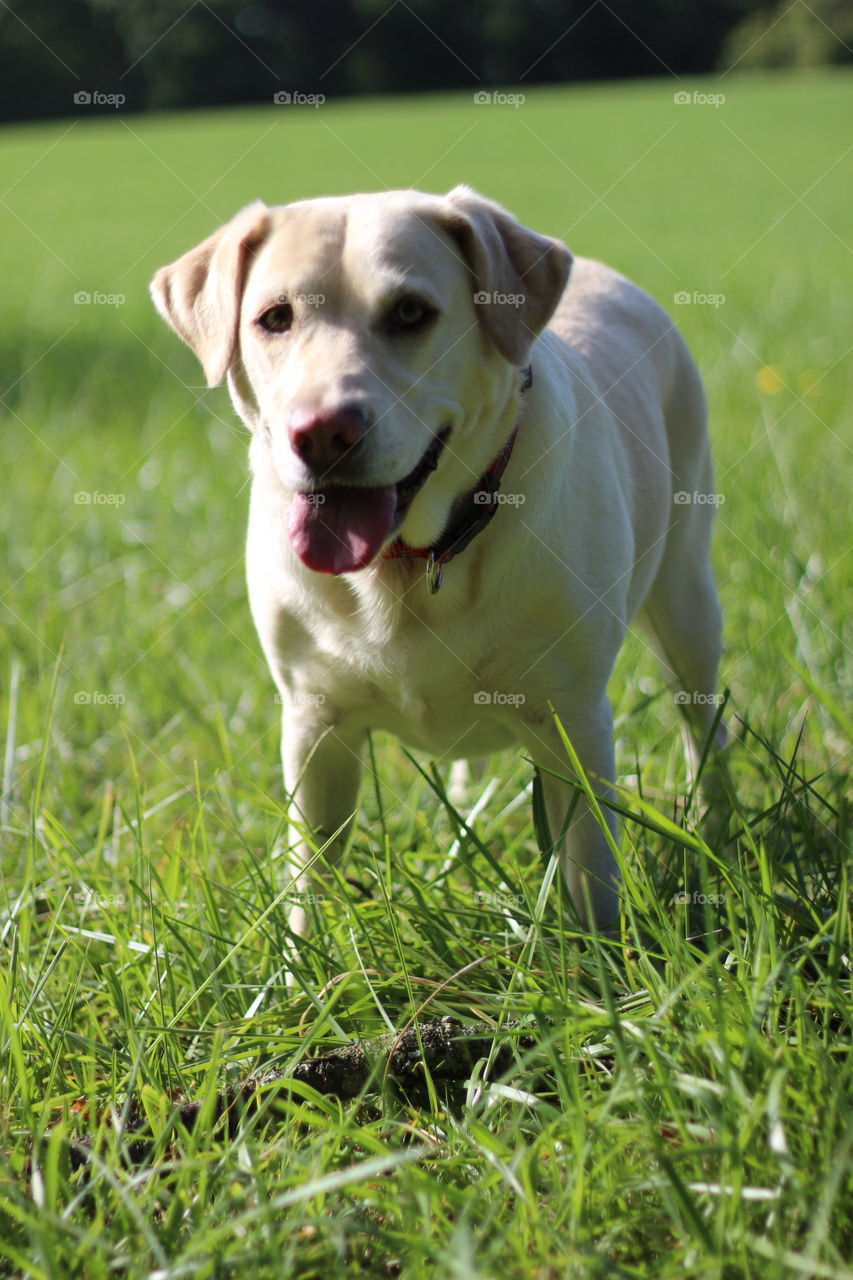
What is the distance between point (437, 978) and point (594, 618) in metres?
0.81

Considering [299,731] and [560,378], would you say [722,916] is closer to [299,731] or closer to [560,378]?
[299,731]

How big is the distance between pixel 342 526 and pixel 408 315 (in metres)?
0.45

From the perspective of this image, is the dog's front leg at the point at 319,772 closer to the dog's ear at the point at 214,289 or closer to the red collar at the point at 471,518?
the red collar at the point at 471,518

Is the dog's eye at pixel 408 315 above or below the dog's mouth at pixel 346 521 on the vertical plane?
above

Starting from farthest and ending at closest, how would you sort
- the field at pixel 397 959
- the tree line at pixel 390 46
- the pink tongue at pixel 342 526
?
the tree line at pixel 390 46, the pink tongue at pixel 342 526, the field at pixel 397 959

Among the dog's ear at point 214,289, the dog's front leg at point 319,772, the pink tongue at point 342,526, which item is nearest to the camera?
the pink tongue at point 342,526

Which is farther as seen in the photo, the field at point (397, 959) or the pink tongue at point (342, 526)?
the pink tongue at point (342, 526)

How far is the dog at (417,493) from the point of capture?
235cm

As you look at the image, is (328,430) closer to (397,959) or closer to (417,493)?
(417,493)

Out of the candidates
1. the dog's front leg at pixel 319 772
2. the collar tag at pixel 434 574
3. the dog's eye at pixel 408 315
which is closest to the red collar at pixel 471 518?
the collar tag at pixel 434 574

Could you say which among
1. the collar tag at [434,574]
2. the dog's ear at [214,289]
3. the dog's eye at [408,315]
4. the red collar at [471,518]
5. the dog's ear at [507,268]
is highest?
the dog's ear at [507,268]

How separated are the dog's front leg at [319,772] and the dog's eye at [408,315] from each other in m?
0.84

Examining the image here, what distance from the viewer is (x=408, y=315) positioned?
8.03 ft

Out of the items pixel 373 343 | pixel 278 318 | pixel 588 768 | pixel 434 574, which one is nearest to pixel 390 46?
pixel 278 318
